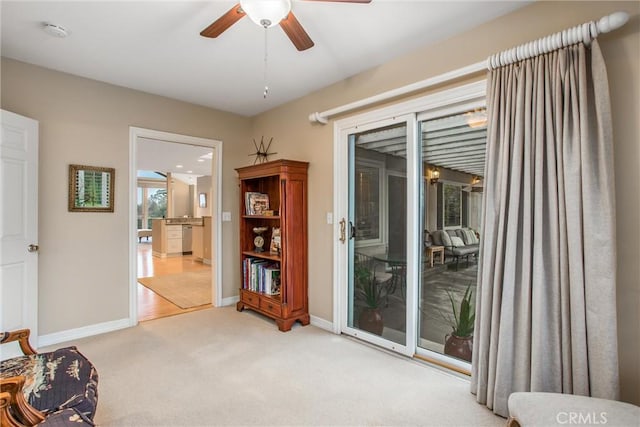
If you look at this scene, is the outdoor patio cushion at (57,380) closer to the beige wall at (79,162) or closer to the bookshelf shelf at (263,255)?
the beige wall at (79,162)

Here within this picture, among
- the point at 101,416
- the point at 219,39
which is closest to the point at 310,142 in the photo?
the point at 219,39

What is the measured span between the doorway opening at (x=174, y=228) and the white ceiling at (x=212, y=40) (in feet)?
2.60

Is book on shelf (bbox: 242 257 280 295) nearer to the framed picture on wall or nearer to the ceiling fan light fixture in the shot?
the framed picture on wall

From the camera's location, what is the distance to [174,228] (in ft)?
27.9

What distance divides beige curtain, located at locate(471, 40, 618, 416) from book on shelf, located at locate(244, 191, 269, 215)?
8.11 ft

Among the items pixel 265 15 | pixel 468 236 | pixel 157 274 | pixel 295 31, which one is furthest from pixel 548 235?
pixel 157 274

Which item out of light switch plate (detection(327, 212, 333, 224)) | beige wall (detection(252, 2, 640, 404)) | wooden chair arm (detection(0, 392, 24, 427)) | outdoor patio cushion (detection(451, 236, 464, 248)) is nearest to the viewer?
wooden chair arm (detection(0, 392, 24, 427))

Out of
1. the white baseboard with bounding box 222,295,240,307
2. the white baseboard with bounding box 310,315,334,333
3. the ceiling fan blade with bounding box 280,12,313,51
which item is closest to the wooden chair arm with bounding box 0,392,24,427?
the ceiling fan blade with bounding box 280,12,313,51

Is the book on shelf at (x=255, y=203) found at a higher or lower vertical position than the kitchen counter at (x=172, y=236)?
higher

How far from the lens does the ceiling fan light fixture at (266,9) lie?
5.00 ft

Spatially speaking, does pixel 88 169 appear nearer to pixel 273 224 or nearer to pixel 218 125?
pixel 218 125

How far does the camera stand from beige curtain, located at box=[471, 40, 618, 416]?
1.56 meters

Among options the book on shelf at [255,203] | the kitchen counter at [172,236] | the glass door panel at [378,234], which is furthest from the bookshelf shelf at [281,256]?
the kitchen counter at [172,236]

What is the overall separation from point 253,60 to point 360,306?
2382 millimetres
